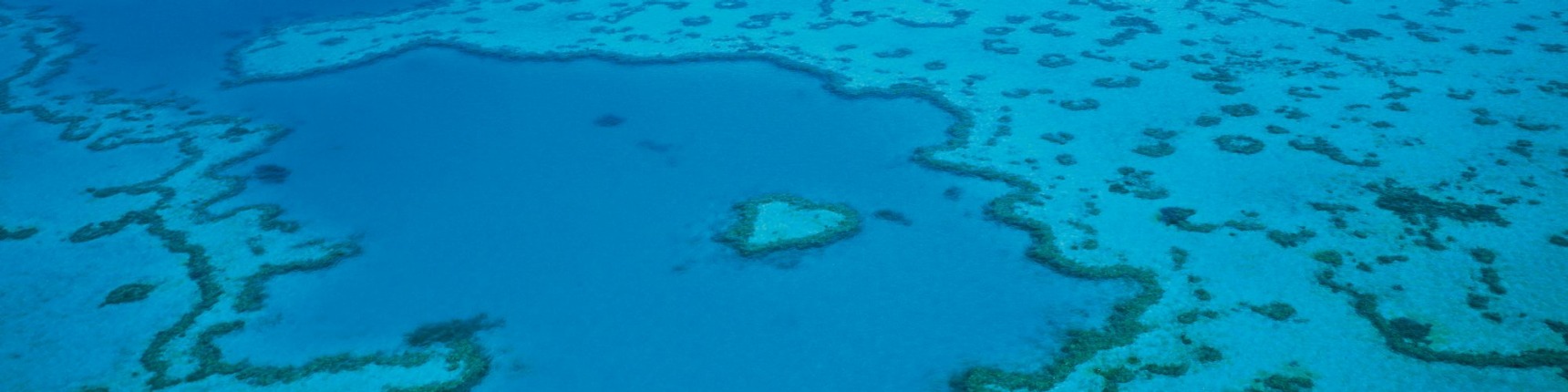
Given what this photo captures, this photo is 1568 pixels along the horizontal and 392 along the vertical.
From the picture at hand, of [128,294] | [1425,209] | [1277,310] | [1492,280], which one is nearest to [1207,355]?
[1277,310]

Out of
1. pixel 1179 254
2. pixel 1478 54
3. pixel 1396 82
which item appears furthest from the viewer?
pixel 1478 54

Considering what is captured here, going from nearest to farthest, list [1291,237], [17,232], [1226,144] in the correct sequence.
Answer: [1291,237]
[17,232]
[1226,144]

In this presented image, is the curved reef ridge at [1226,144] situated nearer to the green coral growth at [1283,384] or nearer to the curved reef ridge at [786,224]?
the green coral growth at [1283,384]

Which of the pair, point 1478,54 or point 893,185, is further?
point 1478,54

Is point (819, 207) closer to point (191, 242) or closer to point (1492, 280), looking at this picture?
point (1492, 280)

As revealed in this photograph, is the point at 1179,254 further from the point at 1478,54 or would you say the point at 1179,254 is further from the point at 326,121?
the point at 326,121

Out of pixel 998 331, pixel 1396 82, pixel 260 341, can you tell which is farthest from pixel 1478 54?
pixel 260 341

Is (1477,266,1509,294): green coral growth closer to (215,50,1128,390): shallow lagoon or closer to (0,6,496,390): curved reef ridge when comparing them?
(215,50,1128,390): shallow lagoon
